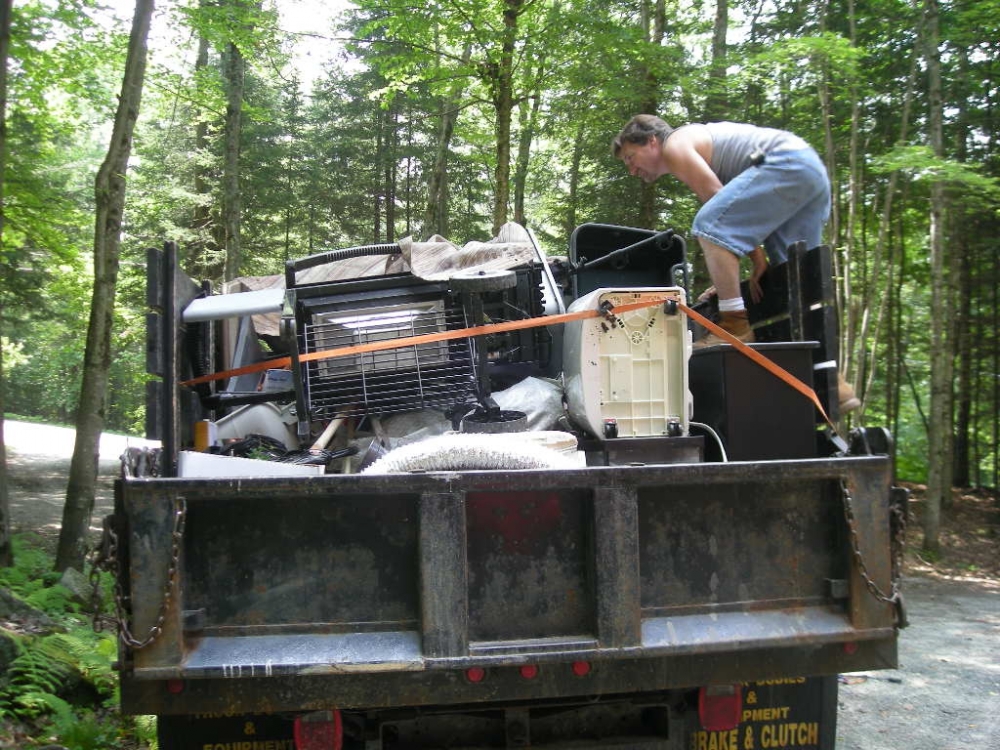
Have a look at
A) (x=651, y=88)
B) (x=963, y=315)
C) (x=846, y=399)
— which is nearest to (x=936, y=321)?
(x=963, y=315)

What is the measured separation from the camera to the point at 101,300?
7.48 meters

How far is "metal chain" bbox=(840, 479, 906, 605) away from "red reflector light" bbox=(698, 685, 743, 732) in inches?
20.4

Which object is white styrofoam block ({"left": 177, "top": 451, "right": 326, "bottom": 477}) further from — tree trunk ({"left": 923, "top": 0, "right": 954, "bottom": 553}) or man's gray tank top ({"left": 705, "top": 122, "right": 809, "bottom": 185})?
tree trunk ({"left": 923, "top": 0, "right": 954, "bottom": 553})

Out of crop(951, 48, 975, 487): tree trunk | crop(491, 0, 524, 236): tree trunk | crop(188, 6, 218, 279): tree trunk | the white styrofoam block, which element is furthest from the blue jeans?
crop(188, 6, 218, 279): tree trunk

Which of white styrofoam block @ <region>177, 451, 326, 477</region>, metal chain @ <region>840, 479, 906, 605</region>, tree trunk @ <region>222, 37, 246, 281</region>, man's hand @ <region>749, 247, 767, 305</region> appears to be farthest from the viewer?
tree trunk @ <region>222, 37, 246, 281</region>

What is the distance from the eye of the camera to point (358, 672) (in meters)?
2.01

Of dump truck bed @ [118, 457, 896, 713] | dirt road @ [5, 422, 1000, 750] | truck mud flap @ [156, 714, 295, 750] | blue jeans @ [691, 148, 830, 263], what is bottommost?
dirt road @ [5, 422, 1000, 750]

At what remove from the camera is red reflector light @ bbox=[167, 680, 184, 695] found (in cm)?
202

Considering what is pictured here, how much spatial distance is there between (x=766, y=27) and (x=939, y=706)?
478 inches

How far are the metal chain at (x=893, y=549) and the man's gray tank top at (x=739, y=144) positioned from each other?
69.0 inches

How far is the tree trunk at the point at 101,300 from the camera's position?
747 cm

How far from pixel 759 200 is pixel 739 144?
1.13 feet

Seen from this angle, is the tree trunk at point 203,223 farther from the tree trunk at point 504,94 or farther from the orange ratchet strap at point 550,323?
the orange ratchet strap at point 550,323

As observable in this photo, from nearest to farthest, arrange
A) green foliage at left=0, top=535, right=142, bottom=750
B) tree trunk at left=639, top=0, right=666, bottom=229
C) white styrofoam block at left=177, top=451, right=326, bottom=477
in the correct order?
white styrofoam block at left=177, top=451, right=326, bottom=477, green foliage at left=0, top=535, right=142, bottom=750, tree trunk at left=639, top=0, right=666, bottom=229
